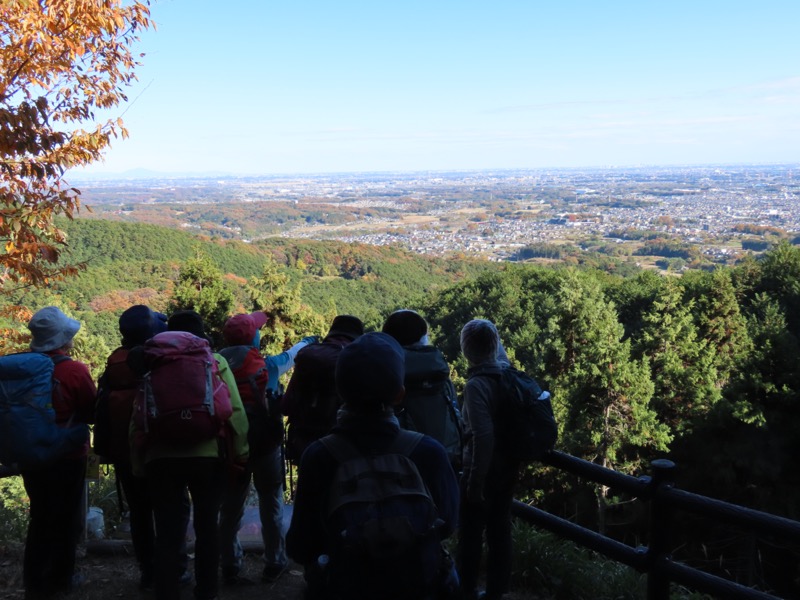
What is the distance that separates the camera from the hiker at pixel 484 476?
3.17 metres

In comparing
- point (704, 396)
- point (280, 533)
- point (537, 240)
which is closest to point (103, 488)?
point (280, 533)

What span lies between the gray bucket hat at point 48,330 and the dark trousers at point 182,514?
93cm

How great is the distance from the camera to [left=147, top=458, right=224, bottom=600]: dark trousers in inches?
123

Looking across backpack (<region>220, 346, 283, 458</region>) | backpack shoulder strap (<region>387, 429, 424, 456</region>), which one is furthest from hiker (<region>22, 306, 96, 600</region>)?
backpack shoulder strap (<region>387, 429, 424, 456</region>)

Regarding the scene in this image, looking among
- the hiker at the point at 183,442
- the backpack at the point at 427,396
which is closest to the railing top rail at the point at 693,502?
the backpack at the point at 427,396

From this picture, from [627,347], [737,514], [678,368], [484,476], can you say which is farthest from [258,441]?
[678,368]

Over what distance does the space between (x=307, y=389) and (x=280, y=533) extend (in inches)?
46.5

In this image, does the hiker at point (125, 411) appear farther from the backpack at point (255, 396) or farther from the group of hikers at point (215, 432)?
the backpack at point (255, 396)

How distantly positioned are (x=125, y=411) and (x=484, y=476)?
192 centimetres

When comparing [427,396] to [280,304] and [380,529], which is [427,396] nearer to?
[380,529]

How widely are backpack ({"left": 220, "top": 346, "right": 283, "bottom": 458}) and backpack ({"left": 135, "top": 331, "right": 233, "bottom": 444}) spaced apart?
1.60 feet

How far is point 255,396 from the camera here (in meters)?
3.64

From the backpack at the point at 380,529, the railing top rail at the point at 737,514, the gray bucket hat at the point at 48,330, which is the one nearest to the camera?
the backpack at the point at 380,529

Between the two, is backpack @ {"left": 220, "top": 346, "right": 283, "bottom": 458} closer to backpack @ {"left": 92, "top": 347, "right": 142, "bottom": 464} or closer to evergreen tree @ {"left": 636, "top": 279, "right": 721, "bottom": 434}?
backpack @ {"left": 92, "top": 347, "right": 142, "bottom": 464}
